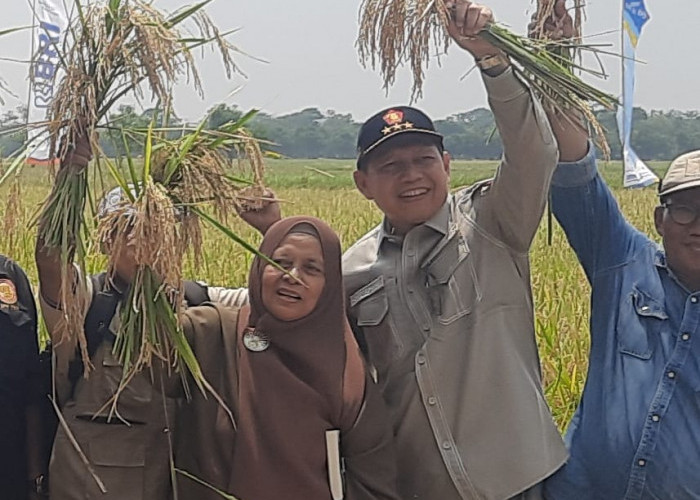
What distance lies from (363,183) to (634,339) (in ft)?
2.72

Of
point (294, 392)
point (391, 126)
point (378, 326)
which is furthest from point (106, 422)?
point (391, 126)

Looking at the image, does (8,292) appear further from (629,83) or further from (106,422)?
(629,83)

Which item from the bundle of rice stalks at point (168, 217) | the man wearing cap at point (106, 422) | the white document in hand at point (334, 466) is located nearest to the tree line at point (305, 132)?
the bundle of rice stalks at point (168, 217)

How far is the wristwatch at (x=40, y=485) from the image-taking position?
2.54 meters

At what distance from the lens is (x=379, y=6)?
220 centimetres

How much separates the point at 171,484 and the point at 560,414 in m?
1.79

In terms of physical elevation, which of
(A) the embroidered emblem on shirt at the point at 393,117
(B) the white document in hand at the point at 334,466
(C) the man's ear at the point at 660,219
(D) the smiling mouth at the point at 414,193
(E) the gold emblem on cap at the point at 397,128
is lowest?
(B) the white document in hand at the point at 334,466

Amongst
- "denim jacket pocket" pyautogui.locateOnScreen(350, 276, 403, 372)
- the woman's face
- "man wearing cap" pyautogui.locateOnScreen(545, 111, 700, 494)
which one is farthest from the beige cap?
the woman's face

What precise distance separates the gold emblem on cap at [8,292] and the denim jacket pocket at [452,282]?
1.10 meters

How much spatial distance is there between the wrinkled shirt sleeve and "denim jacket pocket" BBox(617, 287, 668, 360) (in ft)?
0.39

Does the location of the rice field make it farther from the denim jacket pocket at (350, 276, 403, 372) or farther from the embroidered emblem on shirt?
the denim jacket pocket at (350, 276, 403, 372)

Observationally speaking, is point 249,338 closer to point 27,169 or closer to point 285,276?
point 285,276

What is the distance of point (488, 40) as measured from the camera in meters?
2.19

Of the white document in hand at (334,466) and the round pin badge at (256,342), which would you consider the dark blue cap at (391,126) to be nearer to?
the round pin badge at (256,342)
